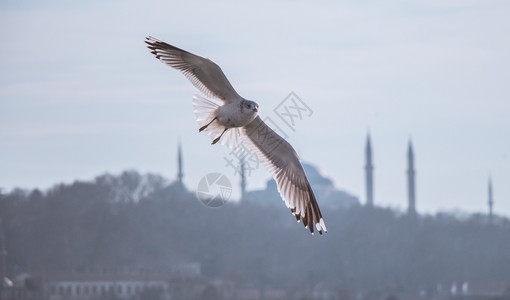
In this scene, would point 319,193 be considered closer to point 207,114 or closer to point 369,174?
point 369,174

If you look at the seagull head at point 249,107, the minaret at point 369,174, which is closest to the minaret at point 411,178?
the minaret at point 369,174

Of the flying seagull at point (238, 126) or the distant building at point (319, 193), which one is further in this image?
the distant building at point (319, 193)

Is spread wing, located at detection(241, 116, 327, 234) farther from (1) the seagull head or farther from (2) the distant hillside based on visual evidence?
(2) the distant hillside

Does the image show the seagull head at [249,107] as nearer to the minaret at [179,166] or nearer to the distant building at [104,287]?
the distant building at [104,287]

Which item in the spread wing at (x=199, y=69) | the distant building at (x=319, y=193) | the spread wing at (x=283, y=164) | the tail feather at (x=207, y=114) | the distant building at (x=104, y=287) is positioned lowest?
the distant building at (x=104, y=287)

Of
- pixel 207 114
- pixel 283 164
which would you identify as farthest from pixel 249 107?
pixel 283 164

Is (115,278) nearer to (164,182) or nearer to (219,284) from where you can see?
(219,284)

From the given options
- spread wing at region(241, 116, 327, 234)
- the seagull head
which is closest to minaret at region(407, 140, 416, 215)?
spread wing at region(241, 116, 327, 234)
